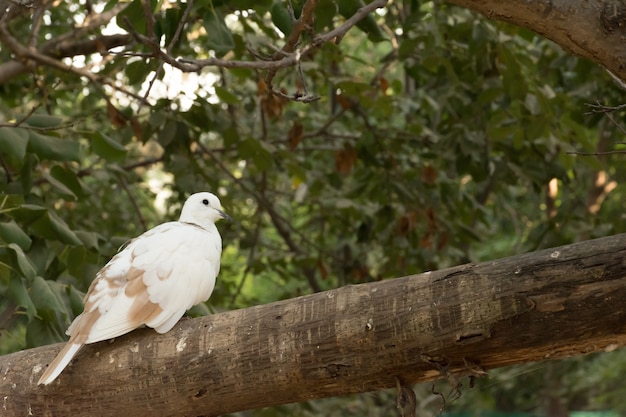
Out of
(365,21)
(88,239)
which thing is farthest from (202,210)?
(365,21)

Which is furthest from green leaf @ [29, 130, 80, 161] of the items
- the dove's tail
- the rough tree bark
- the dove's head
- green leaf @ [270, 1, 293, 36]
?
the rough tree bark

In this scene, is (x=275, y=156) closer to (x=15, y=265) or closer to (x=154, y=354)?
(x=15, y=265)

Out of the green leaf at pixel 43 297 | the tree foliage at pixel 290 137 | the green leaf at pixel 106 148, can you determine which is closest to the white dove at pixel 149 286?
the green leaf at pixel 43 297

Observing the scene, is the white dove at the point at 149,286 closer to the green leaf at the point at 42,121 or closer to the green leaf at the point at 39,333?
the green leaf at the point at 39,333

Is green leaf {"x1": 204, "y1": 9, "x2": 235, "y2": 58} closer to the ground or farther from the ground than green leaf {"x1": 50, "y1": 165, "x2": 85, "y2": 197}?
farther from the ground

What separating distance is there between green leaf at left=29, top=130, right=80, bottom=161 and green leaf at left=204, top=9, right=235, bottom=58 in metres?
0.71

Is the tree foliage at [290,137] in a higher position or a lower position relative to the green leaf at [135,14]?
lower

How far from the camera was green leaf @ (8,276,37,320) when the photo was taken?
296 cm

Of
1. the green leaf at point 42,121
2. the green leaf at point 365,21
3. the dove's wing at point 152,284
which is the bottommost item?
the green leaf at point 42,121

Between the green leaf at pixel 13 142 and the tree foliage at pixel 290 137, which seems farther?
the tree foliage at pixel 290 137

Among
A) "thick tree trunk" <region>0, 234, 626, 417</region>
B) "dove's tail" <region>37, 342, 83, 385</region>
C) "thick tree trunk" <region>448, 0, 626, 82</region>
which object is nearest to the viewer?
"thick tree trunk" <region>0, 234, 626, 417</region>

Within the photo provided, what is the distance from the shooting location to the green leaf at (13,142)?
3.24 m

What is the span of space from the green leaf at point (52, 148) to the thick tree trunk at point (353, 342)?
102 centimetres

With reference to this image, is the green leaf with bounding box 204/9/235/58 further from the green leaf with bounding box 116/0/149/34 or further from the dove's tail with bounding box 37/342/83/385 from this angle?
the dove's tail with bounding box 37/342/83/385
